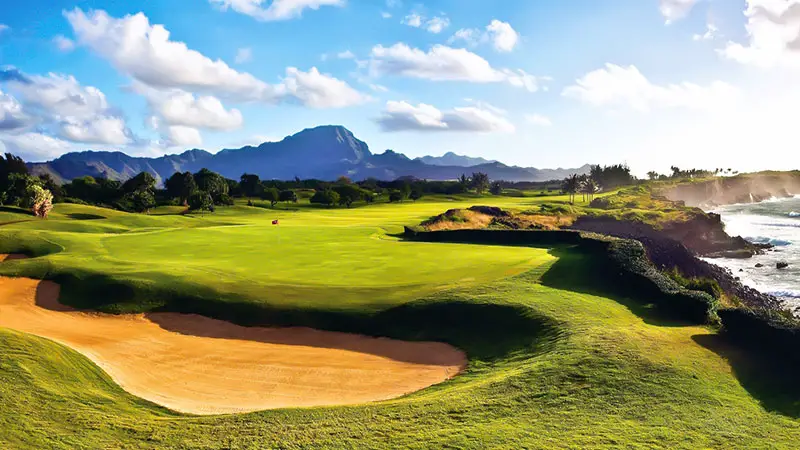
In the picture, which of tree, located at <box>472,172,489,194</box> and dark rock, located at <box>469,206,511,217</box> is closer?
dark rock, located at <box>469,206,511,217</box>

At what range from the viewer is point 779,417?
12.0m

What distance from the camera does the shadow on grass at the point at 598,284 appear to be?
20.8 m

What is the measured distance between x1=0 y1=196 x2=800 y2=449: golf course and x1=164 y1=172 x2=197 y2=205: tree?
255ft

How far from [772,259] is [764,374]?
5746 cm

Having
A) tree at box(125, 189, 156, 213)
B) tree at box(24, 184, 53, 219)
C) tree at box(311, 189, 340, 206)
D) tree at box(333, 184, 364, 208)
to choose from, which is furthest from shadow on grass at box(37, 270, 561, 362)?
tree at box(333, 184, 364, 208)

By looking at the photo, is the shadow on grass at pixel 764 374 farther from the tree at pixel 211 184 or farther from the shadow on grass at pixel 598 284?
the tree at pixel 211 184

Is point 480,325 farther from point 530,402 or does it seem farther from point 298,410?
point 298,410

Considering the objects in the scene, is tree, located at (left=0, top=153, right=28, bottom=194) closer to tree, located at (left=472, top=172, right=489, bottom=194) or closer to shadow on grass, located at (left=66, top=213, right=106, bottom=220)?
shadow on grass, located at (left=66, top=213, right=106, bottom=220)

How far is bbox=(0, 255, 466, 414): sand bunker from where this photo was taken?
1537cm

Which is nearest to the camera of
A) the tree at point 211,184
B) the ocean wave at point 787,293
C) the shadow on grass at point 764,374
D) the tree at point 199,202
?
the shadow on grass at point 764,374

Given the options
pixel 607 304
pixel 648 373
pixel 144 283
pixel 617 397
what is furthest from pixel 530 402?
pixel 144 283

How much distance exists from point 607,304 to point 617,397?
33.7ft

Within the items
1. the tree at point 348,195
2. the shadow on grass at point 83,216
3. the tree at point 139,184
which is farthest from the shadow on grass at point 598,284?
the tree at point 139,184

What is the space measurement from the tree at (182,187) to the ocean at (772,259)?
324ft
